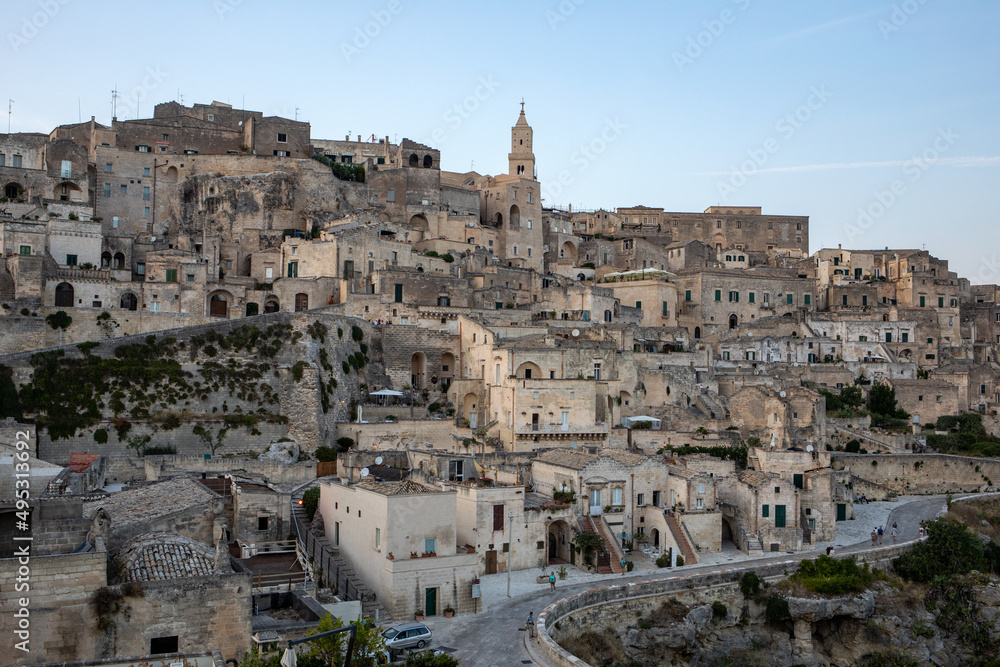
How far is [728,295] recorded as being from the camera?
6556cm

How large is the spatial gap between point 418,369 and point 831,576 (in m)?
23.8

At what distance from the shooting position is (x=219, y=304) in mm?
51719

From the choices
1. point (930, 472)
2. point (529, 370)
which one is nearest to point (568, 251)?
point (529, 370)

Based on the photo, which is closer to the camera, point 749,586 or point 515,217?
point 749,586

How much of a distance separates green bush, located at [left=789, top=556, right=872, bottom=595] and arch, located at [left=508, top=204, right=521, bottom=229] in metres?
41.9

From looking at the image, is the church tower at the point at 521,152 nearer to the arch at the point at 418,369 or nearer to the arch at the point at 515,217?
the arch at the point at 515,217

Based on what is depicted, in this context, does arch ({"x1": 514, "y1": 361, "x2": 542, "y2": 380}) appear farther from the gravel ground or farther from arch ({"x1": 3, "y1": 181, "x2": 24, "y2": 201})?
arch ({"x1": 3, "y1": 181, "x2": 24, "y2": 201})

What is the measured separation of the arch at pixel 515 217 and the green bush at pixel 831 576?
41.9m

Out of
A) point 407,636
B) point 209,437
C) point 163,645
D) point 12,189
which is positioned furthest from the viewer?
point 12,189

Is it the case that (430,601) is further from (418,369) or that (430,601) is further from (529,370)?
(418,369)

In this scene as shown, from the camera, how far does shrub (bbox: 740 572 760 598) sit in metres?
31.5

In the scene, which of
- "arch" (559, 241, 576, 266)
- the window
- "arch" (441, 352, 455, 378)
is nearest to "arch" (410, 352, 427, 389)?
"arch" (441, 352, 455, 378)

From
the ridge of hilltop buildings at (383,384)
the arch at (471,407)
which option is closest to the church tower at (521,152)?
the ridge of hilltop buildings at (383,384)

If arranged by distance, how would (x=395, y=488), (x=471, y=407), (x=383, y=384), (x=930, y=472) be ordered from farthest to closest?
1. (x=930, y=472)
2. (x=383, y=384)
3. (x=471, y=407)
4. (x=395, y=488)
